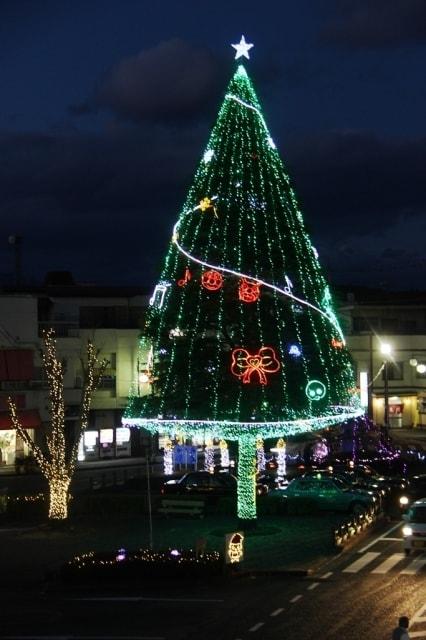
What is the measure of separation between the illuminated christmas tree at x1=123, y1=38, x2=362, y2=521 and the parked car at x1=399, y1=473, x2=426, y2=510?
8.35 metres

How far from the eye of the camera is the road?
21.0m

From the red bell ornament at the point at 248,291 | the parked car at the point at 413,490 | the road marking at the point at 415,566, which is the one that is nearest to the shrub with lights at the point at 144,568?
the road marking at the point at 415,566

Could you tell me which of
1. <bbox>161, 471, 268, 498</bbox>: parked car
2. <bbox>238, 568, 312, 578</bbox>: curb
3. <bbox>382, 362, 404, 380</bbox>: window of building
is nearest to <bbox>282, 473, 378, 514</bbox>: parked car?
<bbox>161, 471, 268, 498</bbox>: parked car

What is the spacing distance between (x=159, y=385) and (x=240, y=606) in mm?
11803

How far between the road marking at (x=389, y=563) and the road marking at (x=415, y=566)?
470 millimetres

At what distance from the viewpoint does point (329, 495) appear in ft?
129

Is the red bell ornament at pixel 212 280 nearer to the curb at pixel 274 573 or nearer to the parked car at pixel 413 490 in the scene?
the curb at pixel 274 573

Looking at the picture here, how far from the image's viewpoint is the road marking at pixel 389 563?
27875 millimetres

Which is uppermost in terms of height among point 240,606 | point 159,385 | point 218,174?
point 218,174

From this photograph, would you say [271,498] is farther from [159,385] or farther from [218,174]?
[218,174]

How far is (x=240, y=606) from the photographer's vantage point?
23.6 metres

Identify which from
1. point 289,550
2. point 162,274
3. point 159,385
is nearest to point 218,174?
point 162,274

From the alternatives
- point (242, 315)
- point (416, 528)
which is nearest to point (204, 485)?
point (242, 315)

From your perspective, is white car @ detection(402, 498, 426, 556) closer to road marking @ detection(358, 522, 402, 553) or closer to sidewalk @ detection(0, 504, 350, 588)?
road marking @ detection(358, 522, 402, 553)
